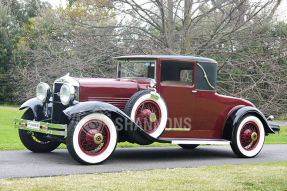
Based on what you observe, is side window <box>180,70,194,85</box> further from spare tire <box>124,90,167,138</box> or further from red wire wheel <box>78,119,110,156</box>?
red wire wheel <box>78,119,110,156</box>

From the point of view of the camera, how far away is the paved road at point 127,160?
6.21 meters

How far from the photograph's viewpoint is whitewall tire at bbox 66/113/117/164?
670 centimetres

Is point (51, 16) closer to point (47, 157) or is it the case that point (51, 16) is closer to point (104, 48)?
point (104, 48)

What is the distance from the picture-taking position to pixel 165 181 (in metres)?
5.44

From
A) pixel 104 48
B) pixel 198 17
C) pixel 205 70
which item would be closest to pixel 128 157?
pixel 205 70

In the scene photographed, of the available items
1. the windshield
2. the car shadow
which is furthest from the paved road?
the windshield

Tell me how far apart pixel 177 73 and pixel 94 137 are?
221cm

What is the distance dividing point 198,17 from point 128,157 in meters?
7.59

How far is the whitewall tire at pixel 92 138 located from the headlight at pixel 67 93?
1.73 ft

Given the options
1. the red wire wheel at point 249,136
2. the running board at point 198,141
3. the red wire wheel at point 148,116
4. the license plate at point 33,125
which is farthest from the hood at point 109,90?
the red wire wheel at point 249,136

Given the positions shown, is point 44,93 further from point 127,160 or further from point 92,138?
point 127,160

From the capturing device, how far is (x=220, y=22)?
13.1 m

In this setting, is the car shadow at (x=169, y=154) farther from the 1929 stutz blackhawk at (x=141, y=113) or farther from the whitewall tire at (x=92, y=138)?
the whitewall tire at (x=92, y=138)

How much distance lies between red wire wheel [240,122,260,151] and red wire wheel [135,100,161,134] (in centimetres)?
193
